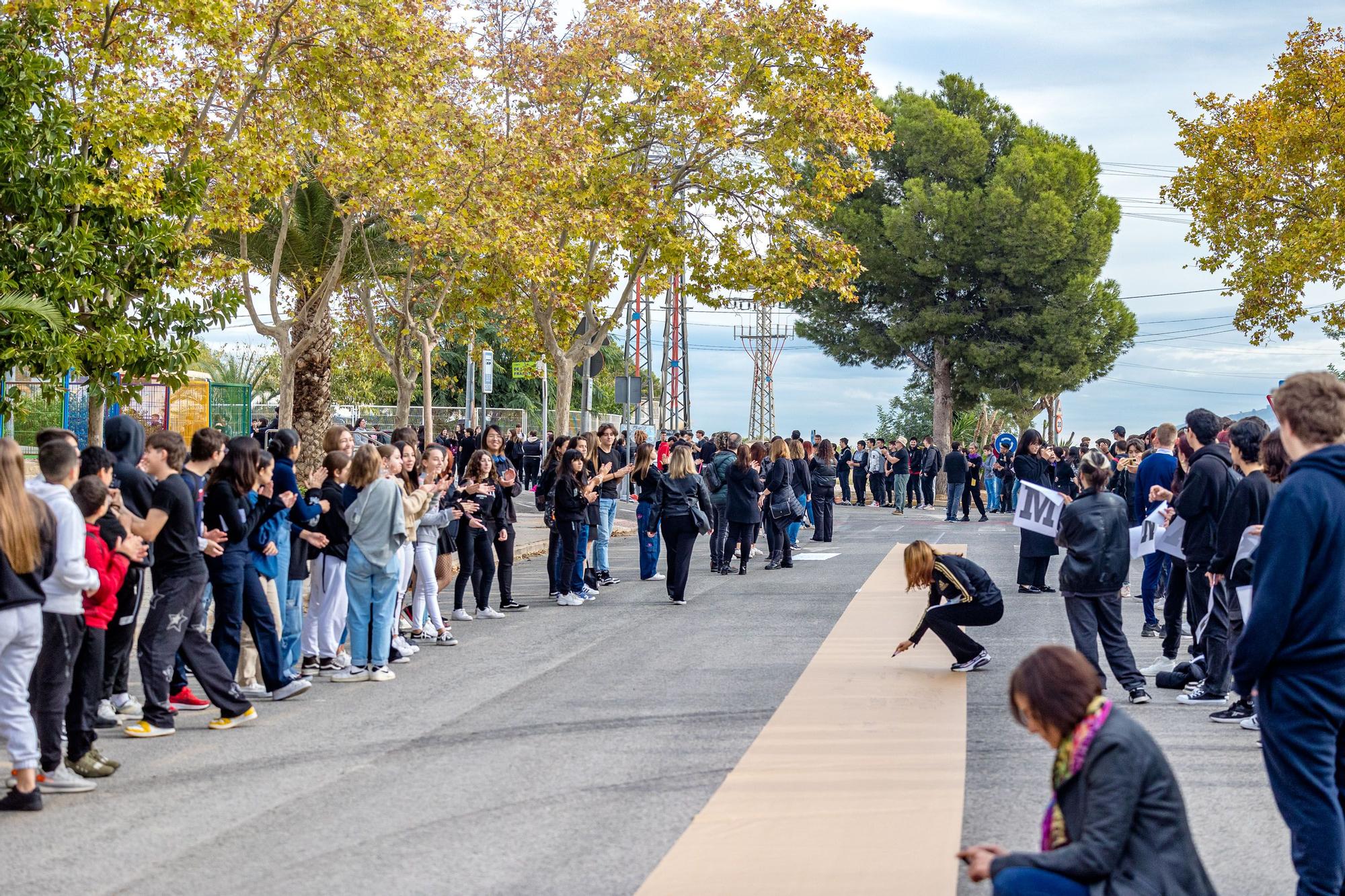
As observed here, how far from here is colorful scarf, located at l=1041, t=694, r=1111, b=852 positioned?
3643 millimetres

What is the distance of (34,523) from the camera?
6094 mm

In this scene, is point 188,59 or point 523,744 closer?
point 523,744

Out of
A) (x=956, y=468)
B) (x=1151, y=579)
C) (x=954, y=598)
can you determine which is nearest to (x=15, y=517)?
(x=954, y=598)

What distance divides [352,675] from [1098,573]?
5378 millimetres

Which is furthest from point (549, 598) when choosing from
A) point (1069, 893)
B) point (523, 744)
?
point (1069, 893)

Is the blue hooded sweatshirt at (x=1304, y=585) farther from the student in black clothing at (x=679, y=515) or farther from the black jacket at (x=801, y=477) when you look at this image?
the black jacket at (x=801, y=477)

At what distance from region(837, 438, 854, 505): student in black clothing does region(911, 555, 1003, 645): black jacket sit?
2970 cm

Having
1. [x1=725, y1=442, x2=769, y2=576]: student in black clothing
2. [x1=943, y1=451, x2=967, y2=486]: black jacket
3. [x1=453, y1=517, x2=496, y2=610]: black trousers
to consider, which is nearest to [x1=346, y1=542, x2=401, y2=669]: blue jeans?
[x1=453, y1=517, x2=496, y2=610]: black trousers

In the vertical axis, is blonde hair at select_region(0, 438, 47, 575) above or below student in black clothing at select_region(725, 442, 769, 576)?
above

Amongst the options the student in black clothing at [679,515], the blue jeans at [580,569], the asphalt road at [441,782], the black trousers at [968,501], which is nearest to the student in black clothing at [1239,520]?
the asphalt road at [441,782]

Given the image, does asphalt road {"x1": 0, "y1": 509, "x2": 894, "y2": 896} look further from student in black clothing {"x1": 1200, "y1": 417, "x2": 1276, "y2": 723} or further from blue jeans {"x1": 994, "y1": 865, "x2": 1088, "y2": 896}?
student in black clothing {"x1": 1200, "y1": 417, "x2": 1276, "y2": 723}

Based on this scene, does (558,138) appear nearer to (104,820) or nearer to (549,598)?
(549,598)

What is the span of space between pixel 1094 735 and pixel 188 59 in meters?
17.8

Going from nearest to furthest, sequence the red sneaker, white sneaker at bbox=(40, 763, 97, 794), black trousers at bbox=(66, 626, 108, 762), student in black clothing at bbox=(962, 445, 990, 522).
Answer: white sneaker at bbox=(40, 763, 97, 794) → black trousers at bbox=(66, 626, 108, 762) → the red sneaker → student in black clothing at bbox=(962, 445, 990, 522)
